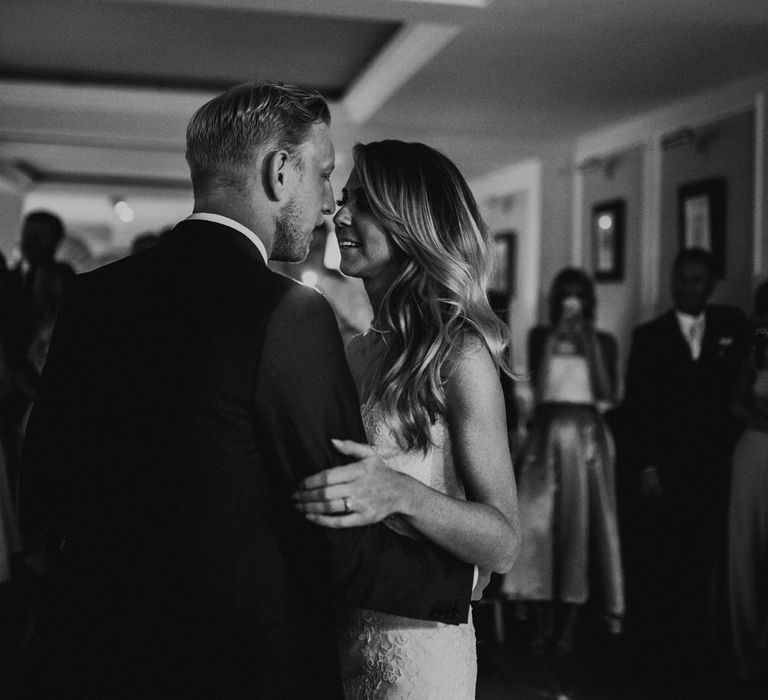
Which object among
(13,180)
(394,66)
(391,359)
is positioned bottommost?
(391,359)

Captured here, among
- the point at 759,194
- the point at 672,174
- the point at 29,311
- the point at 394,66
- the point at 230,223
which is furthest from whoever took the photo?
the point at 672,174

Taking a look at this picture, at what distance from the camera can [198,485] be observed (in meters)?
1.20

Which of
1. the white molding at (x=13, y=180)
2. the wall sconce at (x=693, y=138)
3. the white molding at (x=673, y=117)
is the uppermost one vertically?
the white molding at (x=13, y=180)

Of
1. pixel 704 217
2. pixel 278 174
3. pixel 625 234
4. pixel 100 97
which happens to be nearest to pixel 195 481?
pixel 278 174

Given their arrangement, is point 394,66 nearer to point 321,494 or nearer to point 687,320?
point 687,320

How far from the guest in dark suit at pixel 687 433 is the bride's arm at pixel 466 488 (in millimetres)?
3454

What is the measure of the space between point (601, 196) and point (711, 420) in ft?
9.47

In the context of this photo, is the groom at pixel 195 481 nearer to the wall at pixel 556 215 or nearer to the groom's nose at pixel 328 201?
the groom's nose at pixel 328 201

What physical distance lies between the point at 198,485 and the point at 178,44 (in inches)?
225

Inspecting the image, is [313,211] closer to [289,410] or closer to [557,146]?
[289,410]

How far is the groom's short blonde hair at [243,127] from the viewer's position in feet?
4.35

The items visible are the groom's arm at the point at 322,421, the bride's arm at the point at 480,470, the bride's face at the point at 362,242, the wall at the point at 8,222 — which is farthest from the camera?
the wall at the point at 8,222

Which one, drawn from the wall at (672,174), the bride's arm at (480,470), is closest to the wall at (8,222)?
the wall at (672,174)

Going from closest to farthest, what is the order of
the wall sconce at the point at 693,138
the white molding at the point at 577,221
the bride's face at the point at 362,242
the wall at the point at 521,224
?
the bride's face at the point at 362,242
the wall sconce at the point at 693,138
the white molding at the point at 577,221
the wall at the point at 521,224
